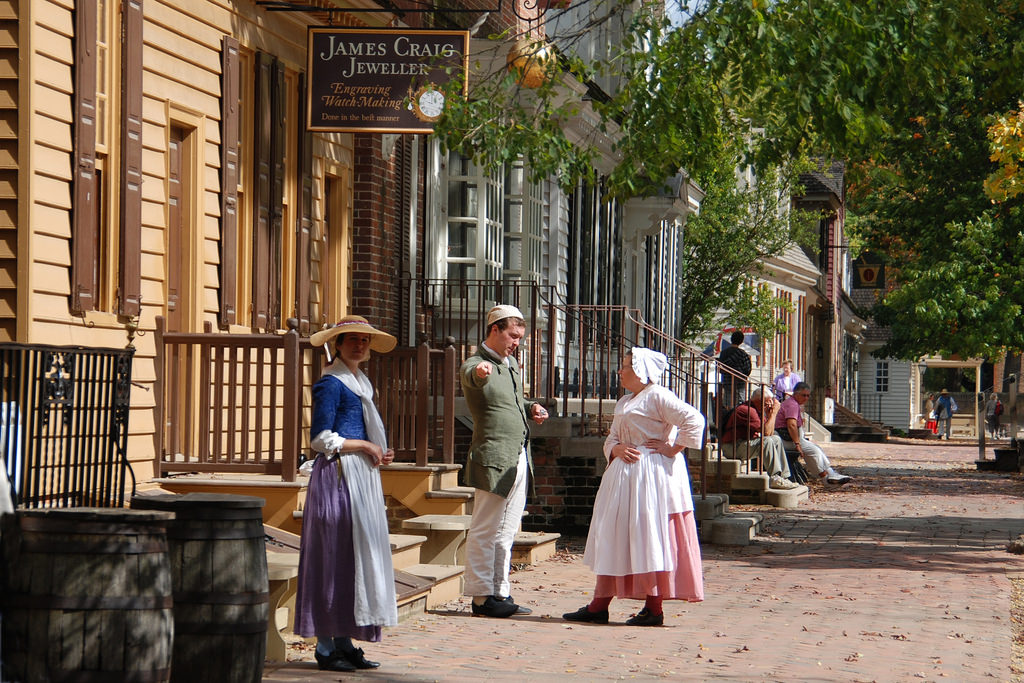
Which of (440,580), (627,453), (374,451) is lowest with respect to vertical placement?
(440,580)

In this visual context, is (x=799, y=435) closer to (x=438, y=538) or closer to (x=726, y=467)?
(x=726, y=467)

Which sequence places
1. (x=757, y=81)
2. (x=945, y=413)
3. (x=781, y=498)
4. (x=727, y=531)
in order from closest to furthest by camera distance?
(x=757, y=81)
(x=727, y=531)
(x=781, y=498)
(x=945, y=413)

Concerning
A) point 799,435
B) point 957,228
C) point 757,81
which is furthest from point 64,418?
point 957,228

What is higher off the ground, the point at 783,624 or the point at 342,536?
the point at 342,536

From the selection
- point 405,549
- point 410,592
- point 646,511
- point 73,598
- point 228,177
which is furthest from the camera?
point 228,177

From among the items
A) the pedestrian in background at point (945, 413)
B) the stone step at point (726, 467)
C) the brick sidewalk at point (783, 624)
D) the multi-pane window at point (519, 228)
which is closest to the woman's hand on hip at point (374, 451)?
the brick sidewalk at point (783, 624)

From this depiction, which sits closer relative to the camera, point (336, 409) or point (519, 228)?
point (336, 409)

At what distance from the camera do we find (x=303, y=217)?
13.4m

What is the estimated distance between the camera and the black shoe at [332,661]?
7586mm

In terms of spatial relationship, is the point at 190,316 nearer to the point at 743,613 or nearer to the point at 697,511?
the point at 743,613

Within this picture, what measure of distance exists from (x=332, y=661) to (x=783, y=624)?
3.41m

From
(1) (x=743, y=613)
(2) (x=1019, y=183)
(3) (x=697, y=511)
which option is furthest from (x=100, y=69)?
(2) (x=1019, y=183)

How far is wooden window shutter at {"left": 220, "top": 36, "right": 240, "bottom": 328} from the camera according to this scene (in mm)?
11953

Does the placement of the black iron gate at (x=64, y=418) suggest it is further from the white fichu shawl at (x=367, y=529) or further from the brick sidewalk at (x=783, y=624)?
the brick sidewalk at (x=783, y=624)
